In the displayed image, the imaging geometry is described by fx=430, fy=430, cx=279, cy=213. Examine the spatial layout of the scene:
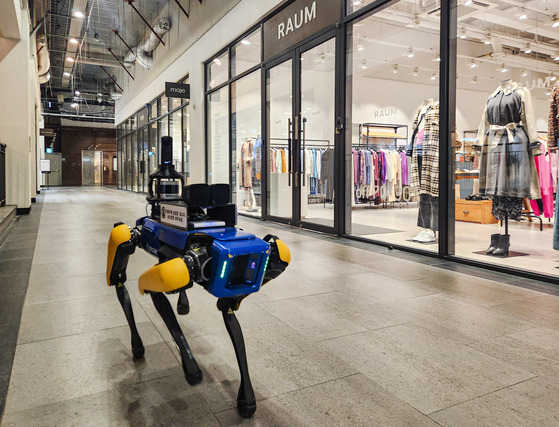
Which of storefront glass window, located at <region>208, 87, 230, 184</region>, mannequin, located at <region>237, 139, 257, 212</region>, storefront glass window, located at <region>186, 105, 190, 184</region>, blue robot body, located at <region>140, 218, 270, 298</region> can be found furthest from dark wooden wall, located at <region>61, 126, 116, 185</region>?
blue robot body, located at <region>140, 218, 270, 298</region>

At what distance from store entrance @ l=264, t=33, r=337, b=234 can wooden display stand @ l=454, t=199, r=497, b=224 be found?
2.13m

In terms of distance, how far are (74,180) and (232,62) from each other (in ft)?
76.1

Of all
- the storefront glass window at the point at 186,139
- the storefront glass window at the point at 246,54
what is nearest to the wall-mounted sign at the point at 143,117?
the storefront glass window at the point at 186,139

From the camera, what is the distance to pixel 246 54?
7.74 metres

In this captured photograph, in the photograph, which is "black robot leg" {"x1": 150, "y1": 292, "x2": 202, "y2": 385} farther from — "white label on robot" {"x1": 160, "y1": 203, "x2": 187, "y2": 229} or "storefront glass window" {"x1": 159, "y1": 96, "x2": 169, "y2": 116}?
"storefront glass window" {"x1": 159, "y1": 96, "x2": 169, "y2": 116}

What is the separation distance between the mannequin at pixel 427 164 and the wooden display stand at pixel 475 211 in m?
1.99

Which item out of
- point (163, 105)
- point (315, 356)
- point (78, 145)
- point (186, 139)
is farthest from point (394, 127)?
point (78, 145)

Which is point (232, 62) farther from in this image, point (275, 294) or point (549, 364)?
point (549, 364)

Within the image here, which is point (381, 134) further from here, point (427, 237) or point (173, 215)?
point (173, 215)

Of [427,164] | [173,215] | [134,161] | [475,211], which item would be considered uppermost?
[134,161]

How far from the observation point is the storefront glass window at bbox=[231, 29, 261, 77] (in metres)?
7.39

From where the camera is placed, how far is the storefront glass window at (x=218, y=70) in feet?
28.2

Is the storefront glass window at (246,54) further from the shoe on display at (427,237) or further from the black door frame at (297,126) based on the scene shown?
the shoe on display at (427,237)

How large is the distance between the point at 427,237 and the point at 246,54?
16.1 ft
